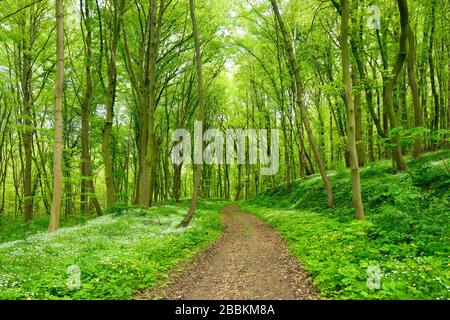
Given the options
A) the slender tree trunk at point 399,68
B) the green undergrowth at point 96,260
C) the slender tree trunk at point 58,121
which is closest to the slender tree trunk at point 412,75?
the slender tree trunk at point 399,68

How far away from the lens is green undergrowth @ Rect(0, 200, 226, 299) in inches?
251

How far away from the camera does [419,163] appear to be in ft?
51.1

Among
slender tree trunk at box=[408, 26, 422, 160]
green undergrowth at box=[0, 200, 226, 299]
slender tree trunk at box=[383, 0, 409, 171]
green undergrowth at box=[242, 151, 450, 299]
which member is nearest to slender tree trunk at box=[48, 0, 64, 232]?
green undergrowth at box=[0, 200, 226, 299]

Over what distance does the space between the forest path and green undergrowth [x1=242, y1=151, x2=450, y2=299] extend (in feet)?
1.55

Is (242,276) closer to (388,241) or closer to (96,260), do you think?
(96,260)

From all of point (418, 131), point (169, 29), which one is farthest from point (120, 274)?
point (169, 29)

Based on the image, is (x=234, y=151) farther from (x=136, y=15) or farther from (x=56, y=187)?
(x=56, y=187)

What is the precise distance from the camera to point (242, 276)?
8.25m

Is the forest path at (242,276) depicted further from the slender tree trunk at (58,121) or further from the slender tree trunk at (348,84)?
the slender tree trunk at (58,121)

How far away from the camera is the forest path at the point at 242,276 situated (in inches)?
269

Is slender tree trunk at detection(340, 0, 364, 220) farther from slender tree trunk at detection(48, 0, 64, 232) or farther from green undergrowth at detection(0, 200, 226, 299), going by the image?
slender tree trunk at detection(48, 0, 64, 232)

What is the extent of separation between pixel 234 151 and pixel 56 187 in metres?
36.7

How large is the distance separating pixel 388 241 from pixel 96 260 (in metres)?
8.13

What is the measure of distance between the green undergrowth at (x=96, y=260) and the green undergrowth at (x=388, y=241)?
4.23 meters
